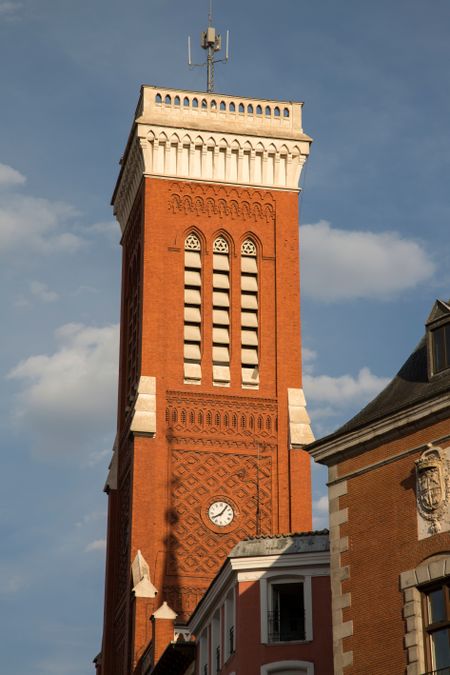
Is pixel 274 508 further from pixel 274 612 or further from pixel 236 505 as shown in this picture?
pixel 274 612

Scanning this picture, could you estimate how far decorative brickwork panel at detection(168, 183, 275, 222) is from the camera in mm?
→ 64312

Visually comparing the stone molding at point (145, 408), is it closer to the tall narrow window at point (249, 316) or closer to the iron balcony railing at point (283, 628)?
the tall narrow window at point (249, 316)

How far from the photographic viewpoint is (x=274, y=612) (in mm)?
Answer: 34812

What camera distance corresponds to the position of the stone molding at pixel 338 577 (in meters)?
27.9

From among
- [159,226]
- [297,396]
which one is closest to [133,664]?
[297,396]

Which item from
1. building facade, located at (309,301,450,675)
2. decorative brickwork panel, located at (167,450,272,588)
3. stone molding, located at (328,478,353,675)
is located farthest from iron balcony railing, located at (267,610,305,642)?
decorative brickwork panel, located at (167,450,272,588)

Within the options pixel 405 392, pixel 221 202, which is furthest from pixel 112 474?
pixel 405 392

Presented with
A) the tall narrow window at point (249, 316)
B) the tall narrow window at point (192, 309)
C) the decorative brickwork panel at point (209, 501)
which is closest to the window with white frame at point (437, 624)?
the decorative brickwork panel at point (209, 501)

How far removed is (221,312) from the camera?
62.9m

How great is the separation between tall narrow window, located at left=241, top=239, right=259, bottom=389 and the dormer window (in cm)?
3238

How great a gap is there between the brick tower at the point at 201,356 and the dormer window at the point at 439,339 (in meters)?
28.4

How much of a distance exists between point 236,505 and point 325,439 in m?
30.4

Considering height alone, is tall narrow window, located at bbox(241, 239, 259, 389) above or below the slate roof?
above

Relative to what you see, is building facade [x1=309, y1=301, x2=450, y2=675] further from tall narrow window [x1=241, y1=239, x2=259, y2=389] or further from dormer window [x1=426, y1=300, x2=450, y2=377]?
tall narrow window [x1=241, y1=239, x2=259, y2=389]
